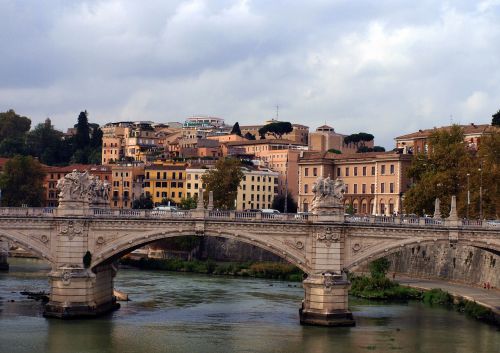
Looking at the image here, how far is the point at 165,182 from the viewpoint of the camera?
116 m

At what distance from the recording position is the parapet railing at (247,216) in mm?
47781

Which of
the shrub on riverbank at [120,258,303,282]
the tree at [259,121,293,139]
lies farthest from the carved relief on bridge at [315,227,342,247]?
the tree at [259,121,293,139]

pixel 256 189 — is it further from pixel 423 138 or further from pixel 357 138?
pixel 357 138

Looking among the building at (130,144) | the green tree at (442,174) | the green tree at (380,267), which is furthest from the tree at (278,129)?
the green tree at (380,267)

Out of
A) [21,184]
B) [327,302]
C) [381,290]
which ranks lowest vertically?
[381,290]

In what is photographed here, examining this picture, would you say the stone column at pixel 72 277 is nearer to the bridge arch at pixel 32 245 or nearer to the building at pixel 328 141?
the bridge arch at pixel 32 245

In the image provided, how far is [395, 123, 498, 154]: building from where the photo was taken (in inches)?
3752

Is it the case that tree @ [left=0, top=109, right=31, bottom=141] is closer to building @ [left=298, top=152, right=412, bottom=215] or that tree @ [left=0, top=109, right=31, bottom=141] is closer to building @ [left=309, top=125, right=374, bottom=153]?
building @ [left=309, top=125, right=374, bottom=153]

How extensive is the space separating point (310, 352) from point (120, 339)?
882cm

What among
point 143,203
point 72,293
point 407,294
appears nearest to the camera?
point 72,293

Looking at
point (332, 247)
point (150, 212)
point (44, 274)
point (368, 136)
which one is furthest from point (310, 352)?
point (368, 136)

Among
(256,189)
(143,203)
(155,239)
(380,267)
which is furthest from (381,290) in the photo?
(143,203)

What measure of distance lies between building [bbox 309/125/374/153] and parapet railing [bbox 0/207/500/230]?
81.6 meters

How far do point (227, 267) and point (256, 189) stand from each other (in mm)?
33993
